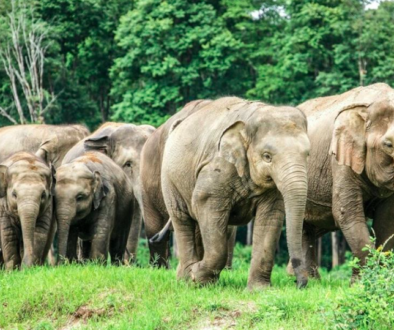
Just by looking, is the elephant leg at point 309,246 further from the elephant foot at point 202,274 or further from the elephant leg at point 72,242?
the elephant leg at point 72,242

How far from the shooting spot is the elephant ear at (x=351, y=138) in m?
11.6

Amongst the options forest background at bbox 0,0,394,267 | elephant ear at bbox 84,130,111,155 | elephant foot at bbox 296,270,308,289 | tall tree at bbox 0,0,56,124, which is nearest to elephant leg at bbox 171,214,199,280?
elephant foot at bbox 296,270,308,289

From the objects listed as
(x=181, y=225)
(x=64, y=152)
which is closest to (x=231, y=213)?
(x=181, y=225)

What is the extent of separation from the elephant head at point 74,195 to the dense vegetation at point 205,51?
1831 centimetres

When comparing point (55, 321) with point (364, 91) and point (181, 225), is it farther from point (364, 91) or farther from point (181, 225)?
point (364, 91)

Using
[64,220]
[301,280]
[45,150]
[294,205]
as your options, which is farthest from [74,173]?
[45,150]

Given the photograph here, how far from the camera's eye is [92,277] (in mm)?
11461

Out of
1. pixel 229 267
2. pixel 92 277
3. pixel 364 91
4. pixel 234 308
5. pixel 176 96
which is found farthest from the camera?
pixel 176 96

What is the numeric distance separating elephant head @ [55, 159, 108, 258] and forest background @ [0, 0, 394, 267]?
666 inches

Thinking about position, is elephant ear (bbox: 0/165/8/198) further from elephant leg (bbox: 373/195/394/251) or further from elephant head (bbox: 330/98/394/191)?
elephant leg (bbox: 373/195/394/251)

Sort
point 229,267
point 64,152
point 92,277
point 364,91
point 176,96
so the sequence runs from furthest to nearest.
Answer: point 176,96 < point 64,152 < point 229,267 < point 364,91 < point 92,277

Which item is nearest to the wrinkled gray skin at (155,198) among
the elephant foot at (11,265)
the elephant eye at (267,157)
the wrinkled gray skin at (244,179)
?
the elephant foot at (11,265)

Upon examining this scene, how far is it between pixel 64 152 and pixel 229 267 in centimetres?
652

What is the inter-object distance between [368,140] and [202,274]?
8.00 ft
